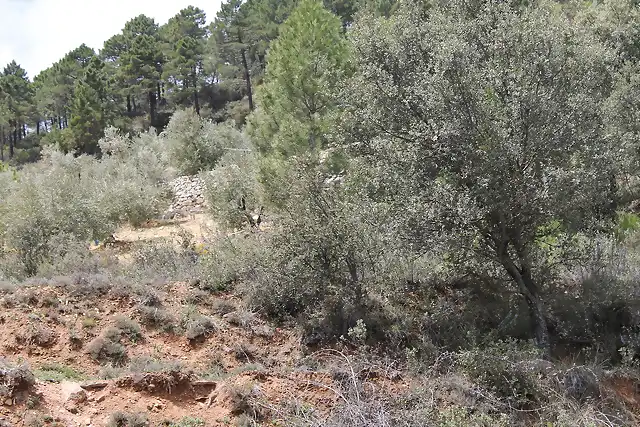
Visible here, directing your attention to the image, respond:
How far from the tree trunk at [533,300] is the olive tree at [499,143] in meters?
0.02

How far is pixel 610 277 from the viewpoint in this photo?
379 inches

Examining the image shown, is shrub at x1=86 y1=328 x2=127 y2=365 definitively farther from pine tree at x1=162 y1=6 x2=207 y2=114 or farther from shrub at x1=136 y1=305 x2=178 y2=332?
pine tree at x1=162 y1=6 x2=207 y2=114

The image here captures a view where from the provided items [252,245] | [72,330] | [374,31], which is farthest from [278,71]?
[72,330]

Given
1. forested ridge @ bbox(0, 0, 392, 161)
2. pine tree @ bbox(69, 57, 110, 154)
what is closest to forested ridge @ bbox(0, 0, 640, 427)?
pine tree @ bbox(69, 57, 110, 154)

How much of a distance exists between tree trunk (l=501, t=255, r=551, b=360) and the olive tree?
2cm

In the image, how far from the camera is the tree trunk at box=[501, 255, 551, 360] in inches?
342

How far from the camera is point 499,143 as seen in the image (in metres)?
7.89

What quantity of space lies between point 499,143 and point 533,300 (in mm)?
2886

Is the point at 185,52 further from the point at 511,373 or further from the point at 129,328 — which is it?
the point at 511,373

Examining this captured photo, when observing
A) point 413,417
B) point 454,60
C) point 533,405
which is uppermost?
point 454,60

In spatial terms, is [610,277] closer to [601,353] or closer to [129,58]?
[601,353]

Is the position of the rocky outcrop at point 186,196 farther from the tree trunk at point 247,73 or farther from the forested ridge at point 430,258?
the tree trunk at point 247,73

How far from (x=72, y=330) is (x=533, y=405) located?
7.22m

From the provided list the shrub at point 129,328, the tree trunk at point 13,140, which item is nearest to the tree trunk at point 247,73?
the tree trunk at point 13,140
